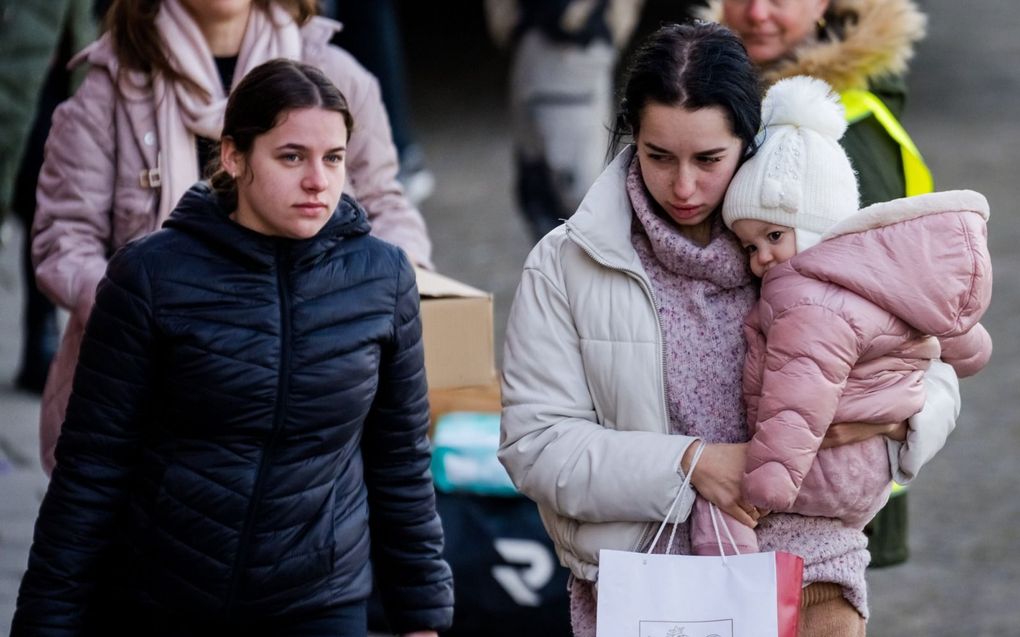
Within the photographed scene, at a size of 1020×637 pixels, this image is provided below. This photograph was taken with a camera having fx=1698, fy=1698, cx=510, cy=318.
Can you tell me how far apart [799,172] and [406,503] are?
3.19ft

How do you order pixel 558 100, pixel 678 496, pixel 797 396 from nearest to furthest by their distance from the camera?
pixel 797 396
pixel 678 496
pixel 558 100

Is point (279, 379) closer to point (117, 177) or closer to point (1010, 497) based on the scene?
point (117, 177)

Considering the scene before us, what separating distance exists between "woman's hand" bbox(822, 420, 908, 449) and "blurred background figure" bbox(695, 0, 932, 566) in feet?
2.74

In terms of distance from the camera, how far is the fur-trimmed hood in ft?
12.0

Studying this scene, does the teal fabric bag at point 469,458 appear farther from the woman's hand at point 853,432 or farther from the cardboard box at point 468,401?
the woman's hand at point 853,432

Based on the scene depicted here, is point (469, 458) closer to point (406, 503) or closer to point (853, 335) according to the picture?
point (406, 503)

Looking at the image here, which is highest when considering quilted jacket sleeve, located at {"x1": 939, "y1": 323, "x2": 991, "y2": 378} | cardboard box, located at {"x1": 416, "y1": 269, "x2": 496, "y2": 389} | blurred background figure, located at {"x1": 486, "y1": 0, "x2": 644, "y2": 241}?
blurred background figure, located at {"x1": 486, "y1": 0, "x2": 644, "y2": 241}

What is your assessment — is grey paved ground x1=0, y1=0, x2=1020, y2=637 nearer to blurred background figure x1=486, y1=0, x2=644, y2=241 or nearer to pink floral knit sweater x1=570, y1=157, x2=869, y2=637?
blurred background figure x1=486, y1=0, x2=644, y2=241

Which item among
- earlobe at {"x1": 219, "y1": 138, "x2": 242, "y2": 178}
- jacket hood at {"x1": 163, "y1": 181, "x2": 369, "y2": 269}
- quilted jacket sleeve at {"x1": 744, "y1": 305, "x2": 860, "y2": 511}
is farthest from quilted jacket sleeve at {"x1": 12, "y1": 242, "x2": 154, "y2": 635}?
quilted jacket sleeve at {"x1": 744, "y1": 305, "x2": 860, "y2": 511}

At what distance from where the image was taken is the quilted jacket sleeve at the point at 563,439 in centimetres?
278

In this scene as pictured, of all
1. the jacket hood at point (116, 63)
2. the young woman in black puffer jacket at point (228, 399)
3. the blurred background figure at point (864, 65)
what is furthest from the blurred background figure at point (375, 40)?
the young woman in black puffer jacket at point (228, 399)

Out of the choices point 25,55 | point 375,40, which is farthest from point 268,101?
point 375,40

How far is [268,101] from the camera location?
2.88 metres

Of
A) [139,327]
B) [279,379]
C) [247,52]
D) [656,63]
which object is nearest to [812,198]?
[656,63]
